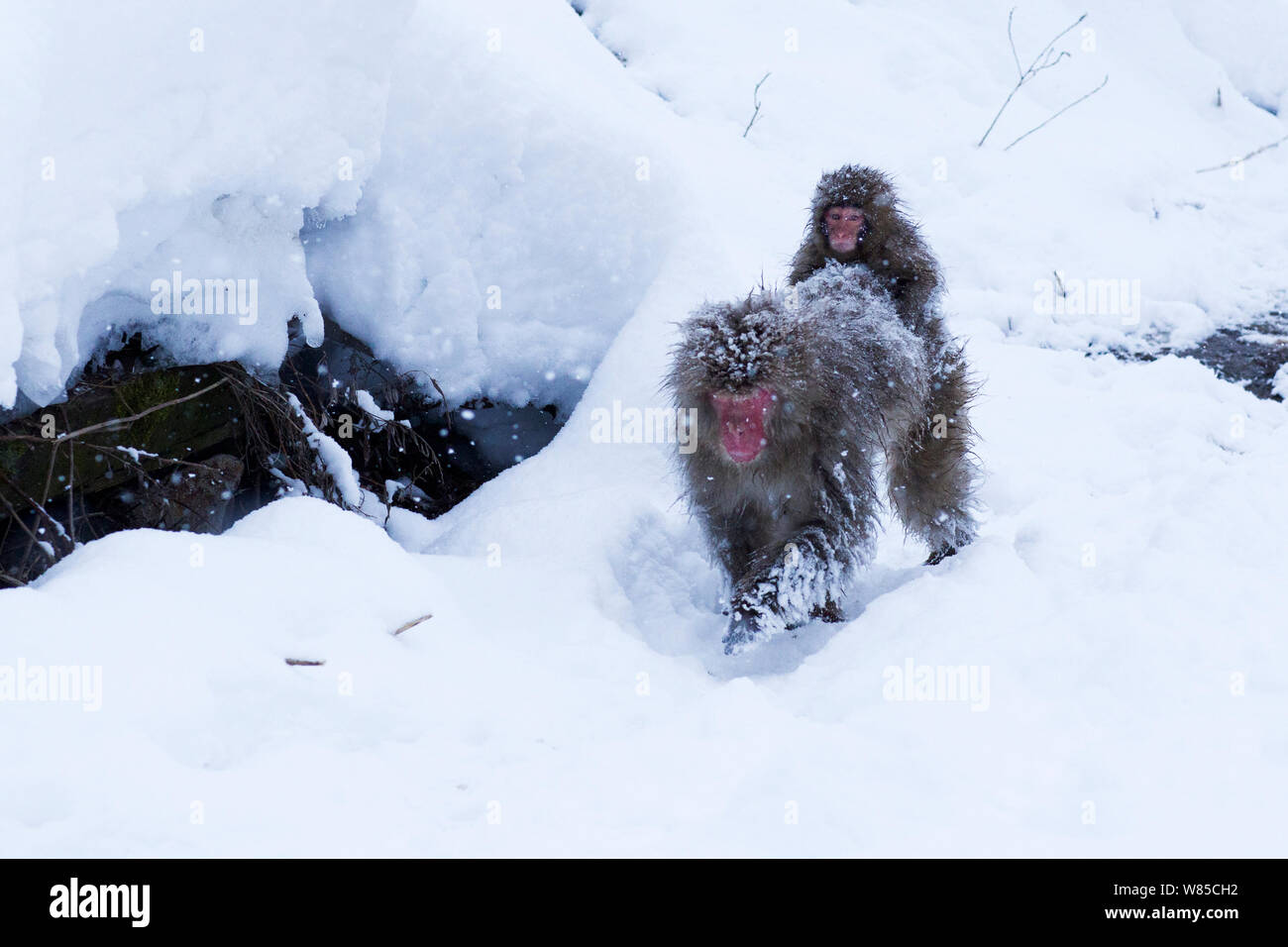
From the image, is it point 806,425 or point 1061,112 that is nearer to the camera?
point 806,425

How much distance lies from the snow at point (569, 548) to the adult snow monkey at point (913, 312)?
0.78 ft

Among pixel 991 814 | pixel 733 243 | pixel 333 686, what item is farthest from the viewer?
pixel 733 243

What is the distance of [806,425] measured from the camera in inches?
119

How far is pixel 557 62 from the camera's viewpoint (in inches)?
196

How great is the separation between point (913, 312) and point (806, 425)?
71cm

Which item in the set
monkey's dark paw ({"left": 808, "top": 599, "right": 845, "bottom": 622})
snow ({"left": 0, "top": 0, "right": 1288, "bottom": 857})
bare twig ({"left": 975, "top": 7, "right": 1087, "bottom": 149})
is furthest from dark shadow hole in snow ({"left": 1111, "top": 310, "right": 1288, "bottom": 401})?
monkey's dark paw ({"left": 808, "top": 599, "right": 845, "bottom": 622})

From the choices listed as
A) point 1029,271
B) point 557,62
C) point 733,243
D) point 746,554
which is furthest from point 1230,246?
point 746,554

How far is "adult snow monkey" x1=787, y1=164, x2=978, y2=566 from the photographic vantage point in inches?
133

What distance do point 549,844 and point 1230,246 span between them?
5785 millimetres

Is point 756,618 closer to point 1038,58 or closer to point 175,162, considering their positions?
point 175,162

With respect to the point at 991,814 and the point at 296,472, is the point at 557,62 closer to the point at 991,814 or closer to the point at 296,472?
the point at 296,472

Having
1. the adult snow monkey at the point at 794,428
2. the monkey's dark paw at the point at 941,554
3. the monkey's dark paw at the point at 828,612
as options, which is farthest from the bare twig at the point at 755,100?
the monkey's dark paw at the point at 828,612

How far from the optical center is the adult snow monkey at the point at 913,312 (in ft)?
11.1

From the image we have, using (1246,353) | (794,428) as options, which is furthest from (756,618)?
(1246,353)
